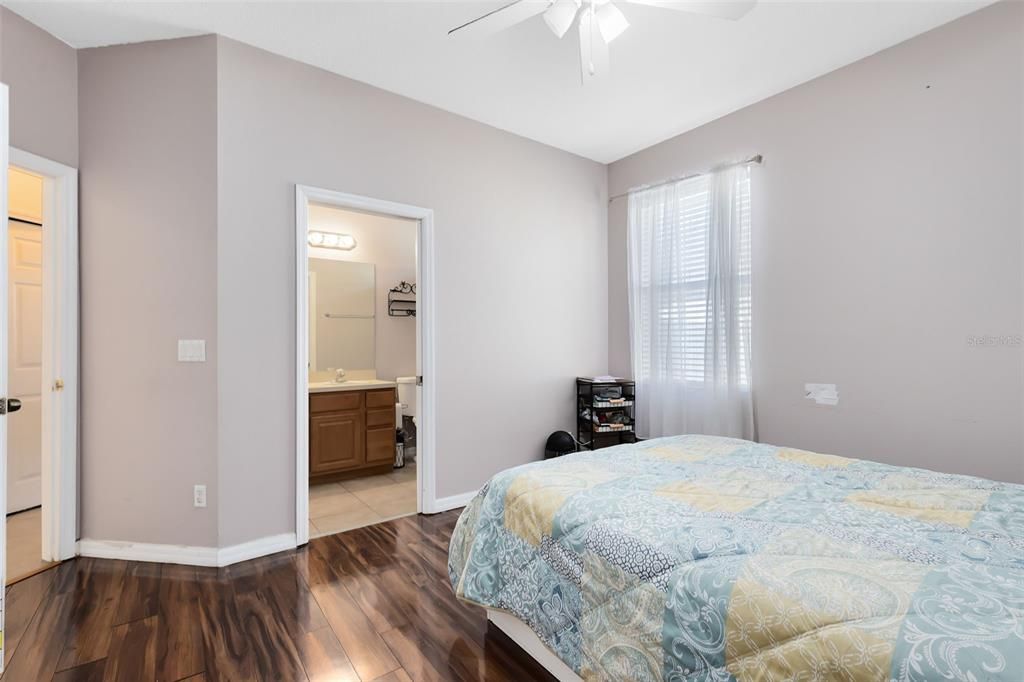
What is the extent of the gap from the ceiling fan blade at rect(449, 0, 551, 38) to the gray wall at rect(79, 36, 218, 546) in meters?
1.41

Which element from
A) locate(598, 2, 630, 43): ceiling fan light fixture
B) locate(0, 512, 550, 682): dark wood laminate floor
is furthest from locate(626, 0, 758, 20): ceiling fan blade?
locate(0, 512, 550, 682): dark wood laminate floor

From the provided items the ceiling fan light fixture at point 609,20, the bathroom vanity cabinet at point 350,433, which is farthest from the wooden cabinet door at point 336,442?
the ceiling fan light fixture at point 609,20

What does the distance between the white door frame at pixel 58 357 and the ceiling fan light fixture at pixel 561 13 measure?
2.49m

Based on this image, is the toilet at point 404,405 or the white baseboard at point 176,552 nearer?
the white baseboard at point 176,552

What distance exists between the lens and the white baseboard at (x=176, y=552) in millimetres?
2453

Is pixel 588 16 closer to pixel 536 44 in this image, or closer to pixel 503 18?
pixel 503 18

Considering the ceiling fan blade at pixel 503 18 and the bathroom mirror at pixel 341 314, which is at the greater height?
the ceiling fan blade at pixel 503 18

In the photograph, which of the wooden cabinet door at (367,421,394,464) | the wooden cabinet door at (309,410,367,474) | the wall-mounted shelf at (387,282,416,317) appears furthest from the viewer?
the wall-mounted shelf at (387,282,416,317)

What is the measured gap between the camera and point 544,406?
3.79 metres

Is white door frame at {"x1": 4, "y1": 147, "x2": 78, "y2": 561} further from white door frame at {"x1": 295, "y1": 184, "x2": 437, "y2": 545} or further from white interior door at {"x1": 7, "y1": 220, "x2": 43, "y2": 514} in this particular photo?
white door frame at {"x1": 295, "y1": 184, "x2": 437, "y2": 545}

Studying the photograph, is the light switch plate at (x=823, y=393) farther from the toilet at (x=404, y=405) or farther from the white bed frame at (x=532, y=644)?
the toilet at (x=404, y=405)

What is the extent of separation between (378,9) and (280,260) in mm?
1326

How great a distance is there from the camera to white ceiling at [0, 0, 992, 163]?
89.5 inches

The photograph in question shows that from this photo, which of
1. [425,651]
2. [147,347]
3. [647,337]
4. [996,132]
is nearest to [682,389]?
[647,337]
